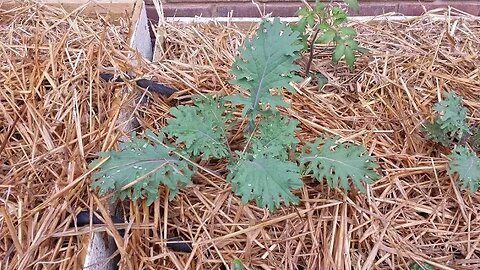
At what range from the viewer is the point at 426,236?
4.36 feet

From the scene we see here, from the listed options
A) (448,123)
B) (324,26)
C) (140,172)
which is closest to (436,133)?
(448,123)

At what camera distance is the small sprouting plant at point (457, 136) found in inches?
52.1

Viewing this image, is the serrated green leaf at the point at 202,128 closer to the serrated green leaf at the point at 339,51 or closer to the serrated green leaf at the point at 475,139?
the serrated green leaf at the point at 339,51

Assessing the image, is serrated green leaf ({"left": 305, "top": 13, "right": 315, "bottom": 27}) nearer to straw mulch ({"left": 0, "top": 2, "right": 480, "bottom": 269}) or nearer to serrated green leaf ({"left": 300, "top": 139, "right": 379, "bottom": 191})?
straw mulch ({"left": 0, "top": 2, "right": 480, "bottom": 269})

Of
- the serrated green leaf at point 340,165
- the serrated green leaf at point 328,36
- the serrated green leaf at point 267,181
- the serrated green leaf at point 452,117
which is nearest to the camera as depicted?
the serrated green leaf at point 267,181

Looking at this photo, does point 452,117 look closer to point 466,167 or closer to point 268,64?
point 466,167

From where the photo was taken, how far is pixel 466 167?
1.33m

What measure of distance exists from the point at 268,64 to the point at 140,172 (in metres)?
0.41

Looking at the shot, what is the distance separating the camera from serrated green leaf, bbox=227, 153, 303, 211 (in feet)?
3.78

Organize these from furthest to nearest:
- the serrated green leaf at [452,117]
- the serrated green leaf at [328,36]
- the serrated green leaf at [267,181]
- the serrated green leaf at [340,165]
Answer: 1. the serrated green leaf at [328,36]
2. the serrated green leaf at [452,117]
3. the serrated green leaf at [340,165]
4. the serrated green leaf at [267,181]

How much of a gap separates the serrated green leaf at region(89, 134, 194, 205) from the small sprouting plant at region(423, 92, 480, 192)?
0.67 m

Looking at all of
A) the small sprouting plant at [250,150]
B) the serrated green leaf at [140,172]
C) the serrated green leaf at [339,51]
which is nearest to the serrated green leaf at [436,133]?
the small sprouting plant at [250,150]

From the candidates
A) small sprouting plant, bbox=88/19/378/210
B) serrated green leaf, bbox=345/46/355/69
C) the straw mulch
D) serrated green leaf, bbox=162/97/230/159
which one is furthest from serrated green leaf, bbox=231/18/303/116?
serrated green leaf, bbox=345/46/355/69

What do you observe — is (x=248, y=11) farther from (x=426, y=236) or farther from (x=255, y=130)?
(x=426, y=236)
